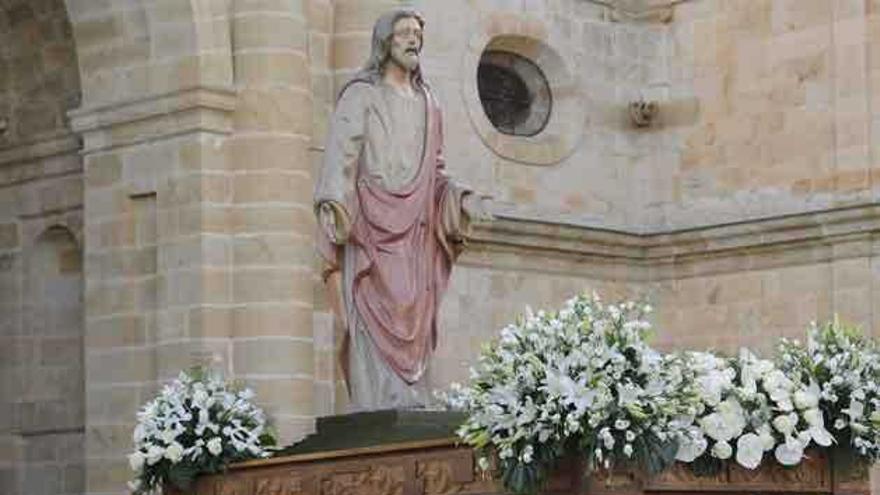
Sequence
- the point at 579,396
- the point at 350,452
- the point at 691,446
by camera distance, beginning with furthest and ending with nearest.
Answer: the point at 350,452
the point at 691,446
the point at 579,396

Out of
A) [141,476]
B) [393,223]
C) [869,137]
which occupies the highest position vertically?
[869,137]

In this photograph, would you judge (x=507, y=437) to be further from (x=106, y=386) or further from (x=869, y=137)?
(x=869, y=137)

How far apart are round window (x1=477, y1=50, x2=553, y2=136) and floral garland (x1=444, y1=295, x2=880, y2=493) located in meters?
9.62

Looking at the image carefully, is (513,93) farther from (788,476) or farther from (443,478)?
(788,476)

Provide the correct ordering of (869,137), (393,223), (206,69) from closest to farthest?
(393,223)
(206,69)
(869,137)

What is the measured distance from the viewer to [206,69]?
17531mm

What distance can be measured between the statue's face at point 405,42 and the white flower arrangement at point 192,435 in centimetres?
235

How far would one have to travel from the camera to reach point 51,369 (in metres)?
19.5

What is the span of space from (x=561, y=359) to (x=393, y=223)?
2.51 meters

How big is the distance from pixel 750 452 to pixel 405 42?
3.53 meters

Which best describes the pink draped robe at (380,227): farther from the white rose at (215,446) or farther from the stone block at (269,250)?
the stone block at (269,250)

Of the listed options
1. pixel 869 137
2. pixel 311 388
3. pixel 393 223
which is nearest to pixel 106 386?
pixel 311 388

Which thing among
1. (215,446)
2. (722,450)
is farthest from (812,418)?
(215,446)

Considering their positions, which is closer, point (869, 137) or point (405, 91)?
point (405, 91)
